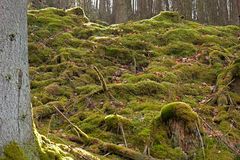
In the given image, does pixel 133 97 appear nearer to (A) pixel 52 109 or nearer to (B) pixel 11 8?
(A) pixel 52 109

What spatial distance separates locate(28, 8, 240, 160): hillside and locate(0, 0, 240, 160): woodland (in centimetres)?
2

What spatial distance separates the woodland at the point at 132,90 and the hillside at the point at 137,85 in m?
0.02

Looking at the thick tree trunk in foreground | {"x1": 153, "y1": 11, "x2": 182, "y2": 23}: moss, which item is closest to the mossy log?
the thick tree trunk in foreground

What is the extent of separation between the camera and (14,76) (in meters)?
3.53

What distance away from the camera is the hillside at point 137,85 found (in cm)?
566

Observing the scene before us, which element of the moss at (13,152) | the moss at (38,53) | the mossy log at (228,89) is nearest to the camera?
the moss at (13,152)

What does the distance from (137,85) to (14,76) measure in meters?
4.18

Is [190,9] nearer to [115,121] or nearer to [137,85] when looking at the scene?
[137,85]

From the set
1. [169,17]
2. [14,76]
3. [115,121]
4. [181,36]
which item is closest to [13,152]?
[14,76]

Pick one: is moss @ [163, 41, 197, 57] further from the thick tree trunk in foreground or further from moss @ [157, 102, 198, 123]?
the thick tree trunk in foreground

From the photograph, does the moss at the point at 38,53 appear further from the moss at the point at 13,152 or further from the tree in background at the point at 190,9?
the tree in background at the point at 190,9

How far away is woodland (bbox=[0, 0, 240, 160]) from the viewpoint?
5.50 m

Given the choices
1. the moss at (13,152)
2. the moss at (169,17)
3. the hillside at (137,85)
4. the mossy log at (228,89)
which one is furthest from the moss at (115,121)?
the moss at (169,17)

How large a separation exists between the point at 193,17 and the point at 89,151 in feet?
80.9
